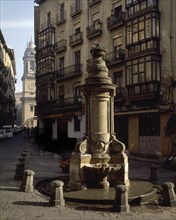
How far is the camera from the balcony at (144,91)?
23734 millimetres

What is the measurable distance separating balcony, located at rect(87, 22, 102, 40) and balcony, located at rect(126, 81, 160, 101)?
7.06 meters

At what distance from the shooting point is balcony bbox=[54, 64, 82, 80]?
32800mm

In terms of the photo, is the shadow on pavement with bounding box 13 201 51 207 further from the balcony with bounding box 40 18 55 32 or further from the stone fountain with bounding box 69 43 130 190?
the balcony with bounding box 40 18 55 32

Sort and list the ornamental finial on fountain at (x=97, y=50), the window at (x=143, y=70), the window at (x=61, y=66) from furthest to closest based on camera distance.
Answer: the window at (x=61, y=66) < the window at (x=143, y=70) < the ornamental finial on fountain at (x=97, y=50)

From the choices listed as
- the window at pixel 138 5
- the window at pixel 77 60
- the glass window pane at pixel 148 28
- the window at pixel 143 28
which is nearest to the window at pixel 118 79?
the window at pixel 143 28

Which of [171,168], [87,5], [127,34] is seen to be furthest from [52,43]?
[171,168]

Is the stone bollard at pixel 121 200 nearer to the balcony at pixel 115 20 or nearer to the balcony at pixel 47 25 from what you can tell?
the balcony at pixel 115 20

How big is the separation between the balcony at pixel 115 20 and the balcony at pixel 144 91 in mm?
5606

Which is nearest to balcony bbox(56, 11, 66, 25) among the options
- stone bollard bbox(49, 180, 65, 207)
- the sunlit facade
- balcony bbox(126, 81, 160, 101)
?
the sunlit facade

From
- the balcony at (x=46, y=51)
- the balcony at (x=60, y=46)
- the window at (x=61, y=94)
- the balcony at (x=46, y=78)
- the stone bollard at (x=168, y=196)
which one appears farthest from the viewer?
the balcony at (x=46, y=78)

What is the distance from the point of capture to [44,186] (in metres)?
12.1

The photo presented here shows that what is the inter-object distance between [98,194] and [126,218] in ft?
6.58

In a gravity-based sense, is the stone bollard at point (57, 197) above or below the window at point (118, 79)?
below

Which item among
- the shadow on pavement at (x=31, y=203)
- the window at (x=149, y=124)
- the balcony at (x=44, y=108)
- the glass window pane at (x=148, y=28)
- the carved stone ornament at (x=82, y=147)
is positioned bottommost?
the shadow on pavement at (x=31, y=203)
